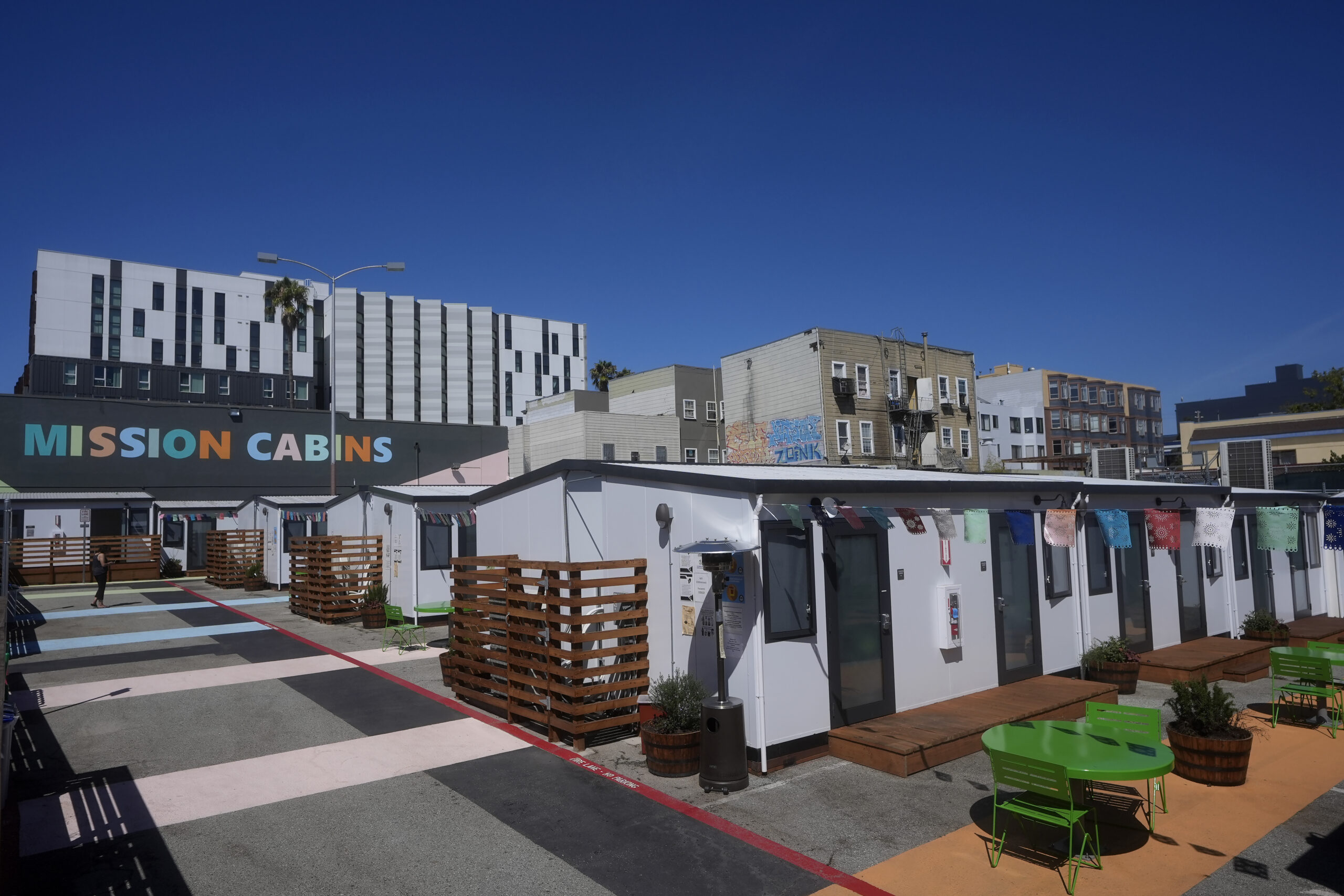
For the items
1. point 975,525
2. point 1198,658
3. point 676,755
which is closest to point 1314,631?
point 1198,658

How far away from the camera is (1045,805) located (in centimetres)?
705

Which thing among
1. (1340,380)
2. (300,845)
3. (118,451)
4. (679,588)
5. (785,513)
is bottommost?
(300,845)

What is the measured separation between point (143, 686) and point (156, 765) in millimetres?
5213

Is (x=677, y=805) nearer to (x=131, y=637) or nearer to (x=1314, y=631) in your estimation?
(x=1314, y=631)

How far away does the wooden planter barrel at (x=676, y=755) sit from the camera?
28.6 ft

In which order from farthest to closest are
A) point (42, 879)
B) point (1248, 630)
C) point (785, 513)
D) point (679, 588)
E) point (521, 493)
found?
point (1248, 630), point (521, 493), point (679, 588), point (785, 513), point (42, 879)

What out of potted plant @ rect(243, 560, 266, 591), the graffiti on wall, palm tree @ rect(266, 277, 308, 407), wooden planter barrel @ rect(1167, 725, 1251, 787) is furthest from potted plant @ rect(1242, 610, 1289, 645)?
palm tree @ rect(266, 277, 308, 407)

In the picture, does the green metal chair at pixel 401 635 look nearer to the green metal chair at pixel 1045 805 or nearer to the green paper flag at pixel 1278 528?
the green metal chair at pixel 1045 805

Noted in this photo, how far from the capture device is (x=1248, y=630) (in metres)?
15.9

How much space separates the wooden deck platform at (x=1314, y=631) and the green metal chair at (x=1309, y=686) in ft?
14.4

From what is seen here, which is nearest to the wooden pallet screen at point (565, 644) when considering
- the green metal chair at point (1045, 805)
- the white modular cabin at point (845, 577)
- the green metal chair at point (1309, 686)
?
the white modular cabin at point (845, 577)

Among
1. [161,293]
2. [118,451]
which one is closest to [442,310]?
[161,293]

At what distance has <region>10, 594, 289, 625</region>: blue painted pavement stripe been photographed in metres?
22.3

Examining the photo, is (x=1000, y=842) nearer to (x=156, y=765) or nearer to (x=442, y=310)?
(x=156, y=765)
